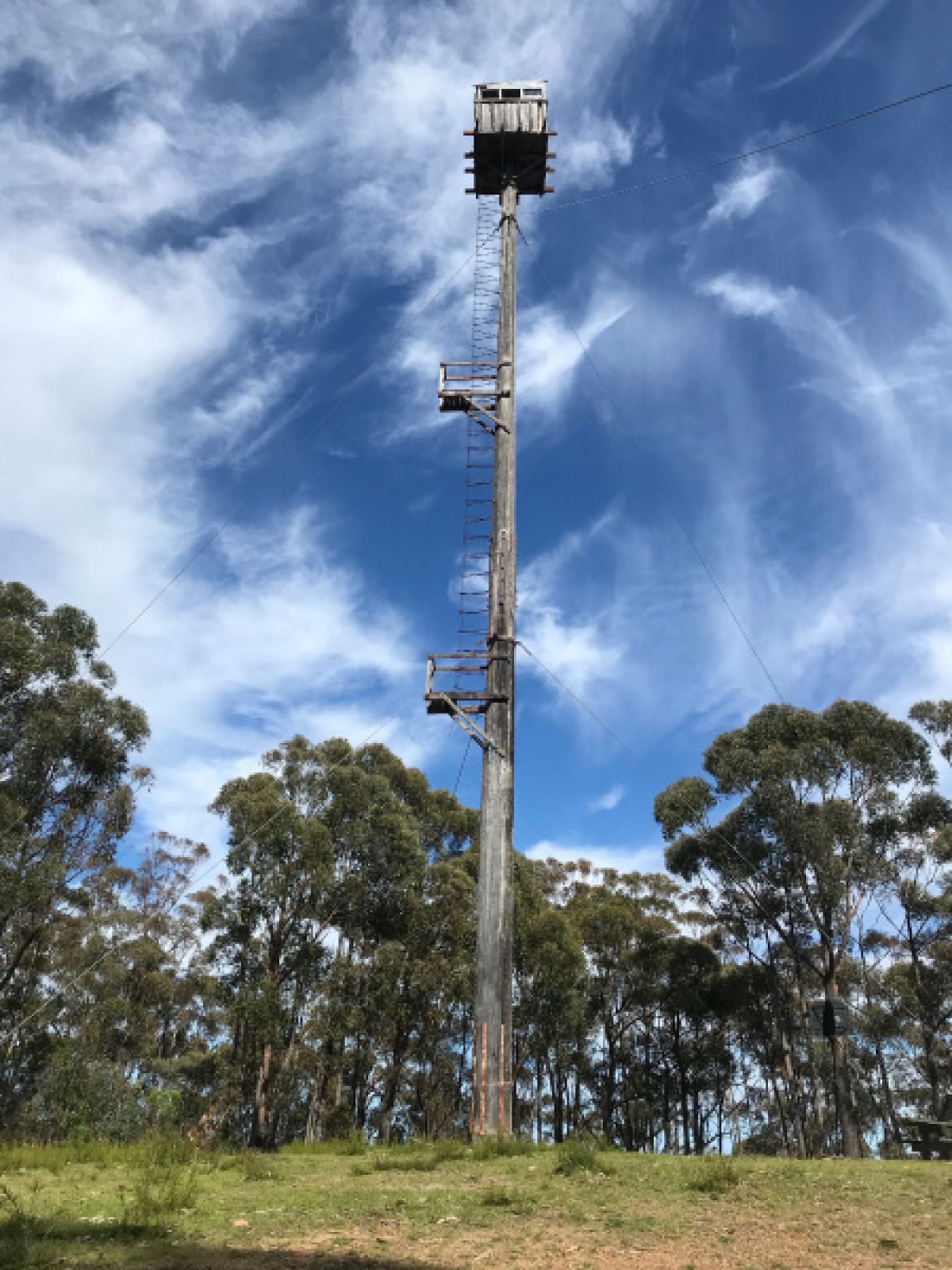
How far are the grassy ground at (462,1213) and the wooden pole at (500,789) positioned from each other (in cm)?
240

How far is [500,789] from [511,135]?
11.8 m

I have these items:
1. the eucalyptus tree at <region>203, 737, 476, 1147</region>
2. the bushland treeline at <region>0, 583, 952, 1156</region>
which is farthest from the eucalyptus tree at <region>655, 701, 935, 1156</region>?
the eucalyptus tree at <region>203, 737, 476, 1147</region>

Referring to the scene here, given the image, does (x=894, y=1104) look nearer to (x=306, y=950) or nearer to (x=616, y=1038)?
(x=616, y=1038)

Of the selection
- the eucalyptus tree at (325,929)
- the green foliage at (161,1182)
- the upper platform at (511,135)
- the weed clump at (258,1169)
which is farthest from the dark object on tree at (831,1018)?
the upper platform at (511,135)

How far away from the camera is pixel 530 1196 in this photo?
5.93 meters

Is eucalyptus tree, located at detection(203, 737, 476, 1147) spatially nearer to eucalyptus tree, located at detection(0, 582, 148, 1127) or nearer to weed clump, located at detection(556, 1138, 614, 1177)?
eucalyptus tree, located at detection(0, 582, 148, 1127)

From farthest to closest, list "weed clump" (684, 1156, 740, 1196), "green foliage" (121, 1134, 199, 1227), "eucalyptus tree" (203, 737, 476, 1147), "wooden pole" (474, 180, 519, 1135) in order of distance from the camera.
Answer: "eucalyptus tree" (203, 737, 476, 1147)
"wooden pole" (474, 180, 519, 1135)
"weed clump" (684, 1156, 740, 1196)
"green foliage" (121, 1134, 199, 1227)

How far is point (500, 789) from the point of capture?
37.1 feet

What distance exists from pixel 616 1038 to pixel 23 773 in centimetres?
2737

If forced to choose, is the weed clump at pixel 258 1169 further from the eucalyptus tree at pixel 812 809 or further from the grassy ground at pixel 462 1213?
the eucalyptus tree at pixel 812 809

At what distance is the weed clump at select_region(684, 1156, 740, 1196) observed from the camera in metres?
6.14

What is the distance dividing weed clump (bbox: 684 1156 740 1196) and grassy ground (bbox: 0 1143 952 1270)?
0.01 meters

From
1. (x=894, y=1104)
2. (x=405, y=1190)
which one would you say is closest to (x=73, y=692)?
(x=405, y=1190)

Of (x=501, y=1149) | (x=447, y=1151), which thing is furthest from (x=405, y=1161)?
(x=501, y=1149)
